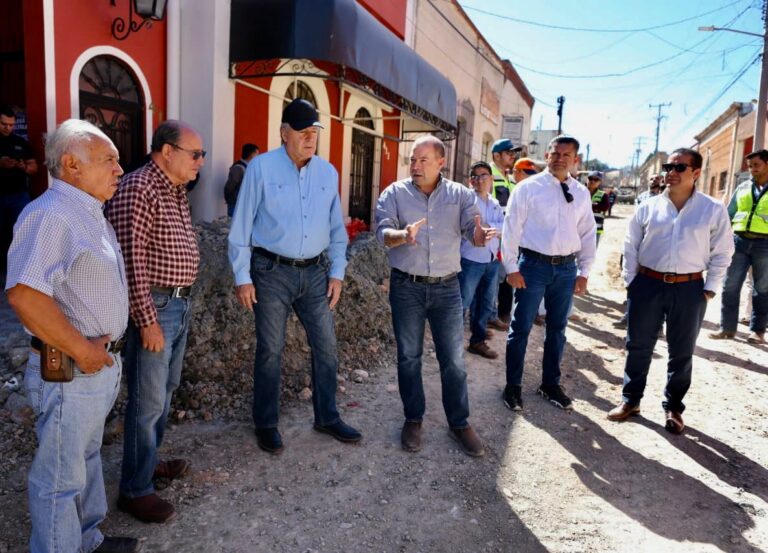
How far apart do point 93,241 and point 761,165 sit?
6.95 meters

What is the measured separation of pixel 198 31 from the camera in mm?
6441

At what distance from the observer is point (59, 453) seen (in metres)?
1.88

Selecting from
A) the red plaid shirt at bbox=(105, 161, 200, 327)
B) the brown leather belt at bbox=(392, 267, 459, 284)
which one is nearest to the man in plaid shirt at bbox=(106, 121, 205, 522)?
the red plaid shirt at bbox=(105, 161, 200, 327)

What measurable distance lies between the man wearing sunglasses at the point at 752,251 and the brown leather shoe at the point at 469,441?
463cm

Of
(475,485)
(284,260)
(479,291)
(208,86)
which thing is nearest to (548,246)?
(479,291)

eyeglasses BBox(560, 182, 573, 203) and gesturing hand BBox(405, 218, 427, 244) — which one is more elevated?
eyeglasses BBox(560, 182, 573, 203)

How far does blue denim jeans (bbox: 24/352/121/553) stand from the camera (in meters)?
1.87

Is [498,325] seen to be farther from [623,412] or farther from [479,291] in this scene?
[623,412]

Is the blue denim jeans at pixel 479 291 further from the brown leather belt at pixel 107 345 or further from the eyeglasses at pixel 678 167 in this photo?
the brown leather belt at pixel 107 345

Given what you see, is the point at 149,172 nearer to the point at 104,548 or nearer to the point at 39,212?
the point at 39,212

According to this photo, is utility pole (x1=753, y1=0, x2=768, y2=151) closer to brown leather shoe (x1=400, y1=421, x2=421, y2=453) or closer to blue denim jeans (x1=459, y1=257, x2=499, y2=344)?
blue denim jeans (x1=459, y1=257, x2=499, y2=344)

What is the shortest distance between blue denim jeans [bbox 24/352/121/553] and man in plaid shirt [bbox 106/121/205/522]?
0.39 meters

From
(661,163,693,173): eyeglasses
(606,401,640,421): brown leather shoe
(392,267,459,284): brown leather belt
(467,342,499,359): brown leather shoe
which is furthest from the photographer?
(467,342,499,359): brown leather shoe

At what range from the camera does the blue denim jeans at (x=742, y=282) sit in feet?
20.0
